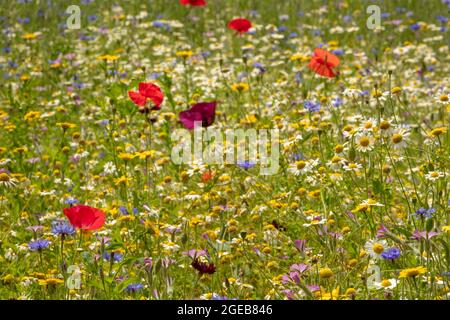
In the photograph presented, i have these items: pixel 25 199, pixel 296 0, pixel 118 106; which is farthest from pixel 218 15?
pixel 25 199

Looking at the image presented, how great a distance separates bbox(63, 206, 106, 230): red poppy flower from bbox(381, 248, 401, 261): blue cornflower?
0.81m

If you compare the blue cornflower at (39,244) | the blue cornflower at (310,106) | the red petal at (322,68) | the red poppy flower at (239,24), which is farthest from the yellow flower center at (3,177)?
the red poppy flower at (239,24)

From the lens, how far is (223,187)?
139 inches

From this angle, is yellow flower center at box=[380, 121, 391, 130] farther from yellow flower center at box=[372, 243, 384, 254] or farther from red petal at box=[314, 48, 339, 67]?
red petal at box=[314, 48, 339, 67]

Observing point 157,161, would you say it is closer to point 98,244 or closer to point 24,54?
point 98,244

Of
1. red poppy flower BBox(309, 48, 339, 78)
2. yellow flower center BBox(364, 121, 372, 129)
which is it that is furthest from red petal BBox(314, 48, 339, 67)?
yellow flower center BBox(364, 121, 372, 129)

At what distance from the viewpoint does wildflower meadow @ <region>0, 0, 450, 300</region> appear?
2518mm

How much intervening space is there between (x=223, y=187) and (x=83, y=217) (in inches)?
46.1

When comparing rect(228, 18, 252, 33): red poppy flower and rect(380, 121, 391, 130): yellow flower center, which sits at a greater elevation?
rect(228, 18, 252, 33): red poppy flower

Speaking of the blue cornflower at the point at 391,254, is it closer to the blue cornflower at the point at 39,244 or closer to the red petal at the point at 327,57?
the blue cornflower at the point at 39,244

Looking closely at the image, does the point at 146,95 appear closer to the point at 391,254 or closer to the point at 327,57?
the point at 327,57

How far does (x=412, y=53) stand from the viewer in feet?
20.0

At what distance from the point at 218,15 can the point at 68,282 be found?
214 inches

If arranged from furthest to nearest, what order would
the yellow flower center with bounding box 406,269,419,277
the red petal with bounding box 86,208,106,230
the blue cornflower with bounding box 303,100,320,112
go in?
the blue cornflower with bounding box 303,100,320,112 < the red petal with bounding box 86,208,106,230 < the yellow flower center with bounding box 406,269,419,277
